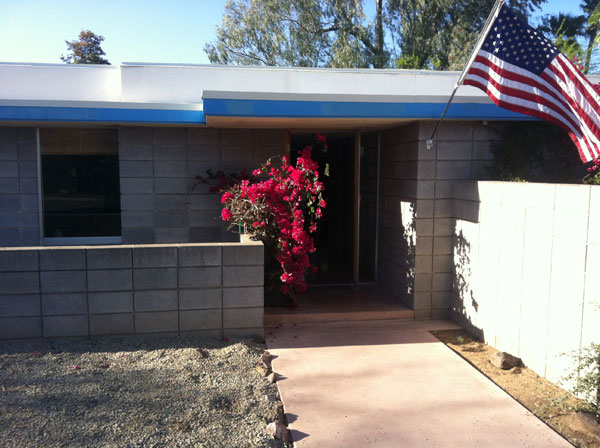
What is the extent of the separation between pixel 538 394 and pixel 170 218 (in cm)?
507

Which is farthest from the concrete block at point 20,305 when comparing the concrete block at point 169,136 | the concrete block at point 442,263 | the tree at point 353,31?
the tree at point 353,31

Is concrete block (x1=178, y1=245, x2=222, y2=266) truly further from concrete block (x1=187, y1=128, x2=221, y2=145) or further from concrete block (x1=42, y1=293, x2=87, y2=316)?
concrete block (x1=187, y1=128, x2=221, y2=145)

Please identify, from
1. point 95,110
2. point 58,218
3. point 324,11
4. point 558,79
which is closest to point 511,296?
point 558,79

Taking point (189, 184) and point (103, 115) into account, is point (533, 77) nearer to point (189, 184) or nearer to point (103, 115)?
point (189, 184)

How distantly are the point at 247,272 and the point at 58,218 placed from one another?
3532 millimetres

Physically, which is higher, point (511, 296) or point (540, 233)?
point (540, 233)

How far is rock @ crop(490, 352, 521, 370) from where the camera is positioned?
4.75 meters

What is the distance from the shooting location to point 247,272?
17.3 feet

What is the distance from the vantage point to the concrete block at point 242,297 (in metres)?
5.27

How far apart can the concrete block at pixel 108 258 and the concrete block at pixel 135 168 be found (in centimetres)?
231

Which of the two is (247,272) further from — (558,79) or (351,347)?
(558,79)

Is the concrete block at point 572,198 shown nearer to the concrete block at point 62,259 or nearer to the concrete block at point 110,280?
the concrete block at point 110,280

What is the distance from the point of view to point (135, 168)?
7074mm

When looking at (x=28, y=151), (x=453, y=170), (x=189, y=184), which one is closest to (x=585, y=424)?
(x=453, y=170)
